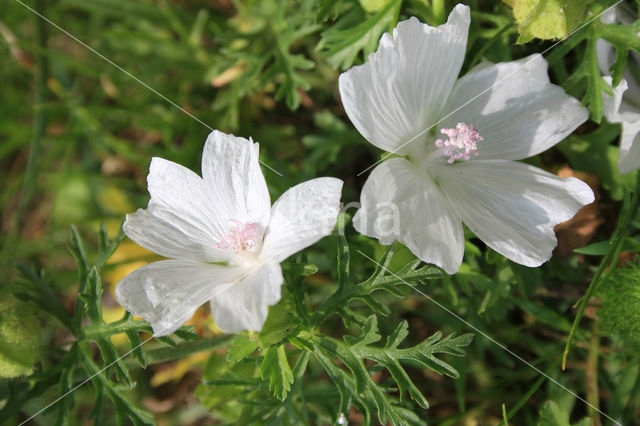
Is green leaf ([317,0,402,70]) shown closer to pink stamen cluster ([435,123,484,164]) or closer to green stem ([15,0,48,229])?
pink stamen cluster ([435,123,484,164])

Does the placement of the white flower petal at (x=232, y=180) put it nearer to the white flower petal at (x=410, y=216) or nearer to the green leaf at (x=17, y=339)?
the white flower petal at (x=410, y=216)

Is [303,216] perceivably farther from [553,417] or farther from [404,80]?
[553,417]

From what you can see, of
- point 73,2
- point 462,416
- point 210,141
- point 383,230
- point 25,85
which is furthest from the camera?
point 25,85

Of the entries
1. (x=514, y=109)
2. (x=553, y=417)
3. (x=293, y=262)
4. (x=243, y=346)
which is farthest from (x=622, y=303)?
(x=243, y=346)

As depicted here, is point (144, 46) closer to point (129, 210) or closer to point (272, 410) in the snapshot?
point (129, 210)

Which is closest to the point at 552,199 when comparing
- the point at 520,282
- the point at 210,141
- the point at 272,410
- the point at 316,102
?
the point at 520,282

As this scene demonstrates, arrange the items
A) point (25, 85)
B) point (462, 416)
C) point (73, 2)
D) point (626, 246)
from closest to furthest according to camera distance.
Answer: point (626, 246), point (462, 416), point (73, 2), point (25, 85)
